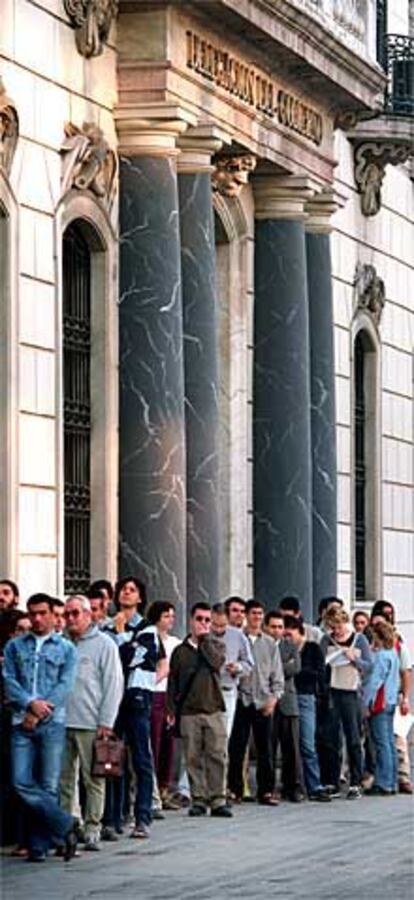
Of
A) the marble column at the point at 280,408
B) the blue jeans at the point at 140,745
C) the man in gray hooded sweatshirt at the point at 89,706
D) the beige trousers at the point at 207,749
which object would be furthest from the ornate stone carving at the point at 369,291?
the man in gray hooded sweatshirt at the point at 89,706

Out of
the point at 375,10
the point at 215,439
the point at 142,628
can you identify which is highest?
the point at 375,10

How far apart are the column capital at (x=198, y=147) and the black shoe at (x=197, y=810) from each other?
697cm

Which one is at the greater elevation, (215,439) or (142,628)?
(215,439)

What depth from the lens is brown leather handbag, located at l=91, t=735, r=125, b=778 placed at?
21.5 m

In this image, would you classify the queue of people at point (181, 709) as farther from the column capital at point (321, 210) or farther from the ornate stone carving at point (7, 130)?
the column capital at point (321, 210)

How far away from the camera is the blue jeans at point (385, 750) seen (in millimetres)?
29016

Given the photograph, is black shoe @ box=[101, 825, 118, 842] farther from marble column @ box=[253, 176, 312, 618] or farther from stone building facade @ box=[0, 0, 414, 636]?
marble column @ box=[253, 176, 312, 618]

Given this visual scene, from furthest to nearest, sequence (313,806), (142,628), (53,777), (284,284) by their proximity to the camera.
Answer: (284,284)
(313,806)
(142,628)
(53,777)

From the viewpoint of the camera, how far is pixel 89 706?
71.4 ft

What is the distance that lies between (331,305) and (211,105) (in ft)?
17.5

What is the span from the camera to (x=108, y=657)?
21.8 metres

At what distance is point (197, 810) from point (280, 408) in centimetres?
871

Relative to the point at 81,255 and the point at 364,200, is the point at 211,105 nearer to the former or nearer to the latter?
the point at 81,255

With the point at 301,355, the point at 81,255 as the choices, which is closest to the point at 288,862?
the point at 81,255
